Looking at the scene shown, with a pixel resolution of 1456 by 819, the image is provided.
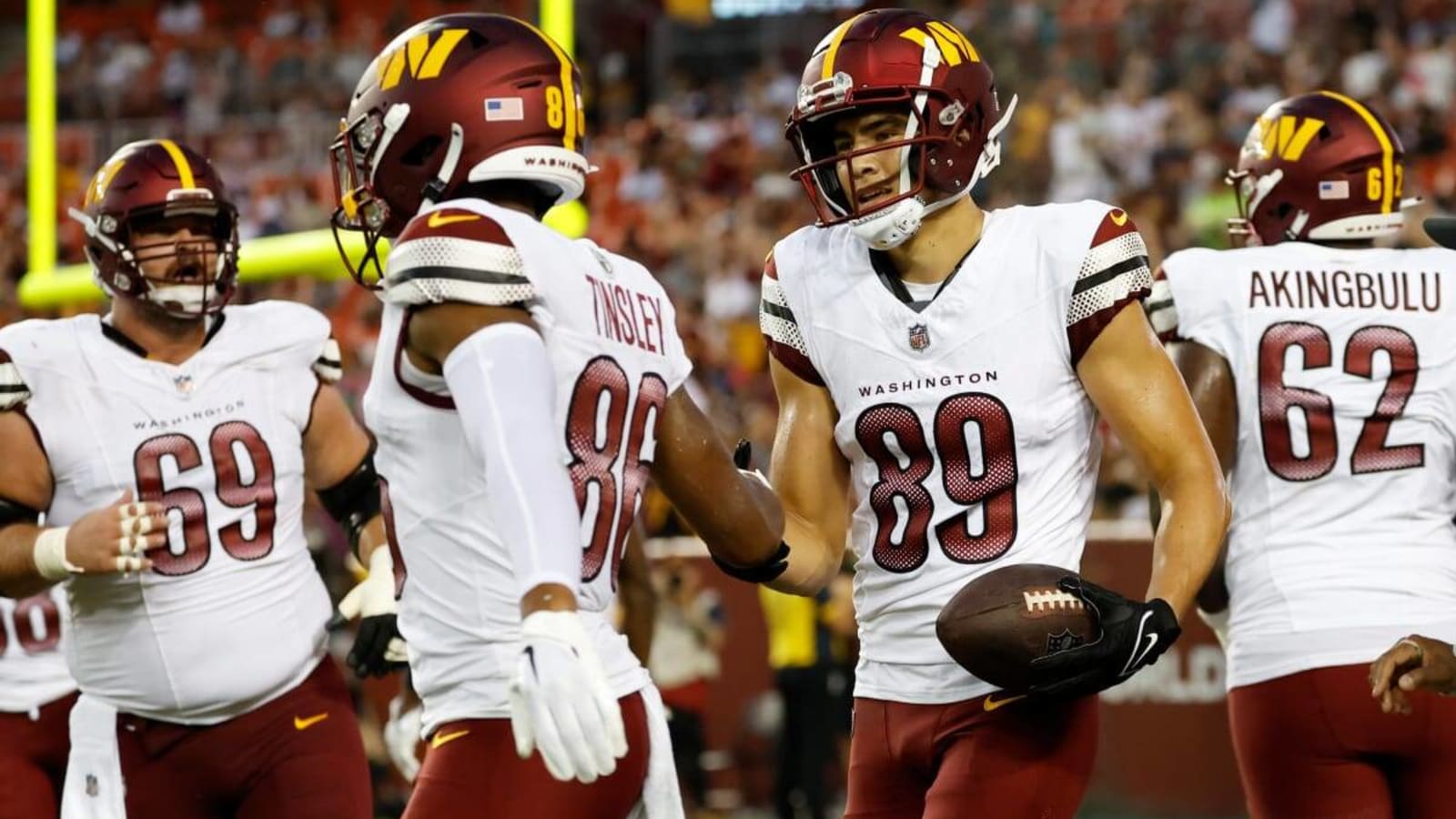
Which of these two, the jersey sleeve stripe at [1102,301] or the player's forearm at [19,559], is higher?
the jersey sleeve stripe at [1102,301]

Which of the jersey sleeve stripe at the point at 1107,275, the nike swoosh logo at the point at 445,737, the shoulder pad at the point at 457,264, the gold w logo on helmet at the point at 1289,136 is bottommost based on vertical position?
the nike swoosh logo at the point at 445,737

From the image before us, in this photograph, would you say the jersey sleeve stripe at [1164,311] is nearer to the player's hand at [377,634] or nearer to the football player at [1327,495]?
the football player at [1327,495]

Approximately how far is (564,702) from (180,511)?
6.41 feet

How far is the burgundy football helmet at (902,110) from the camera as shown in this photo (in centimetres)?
323

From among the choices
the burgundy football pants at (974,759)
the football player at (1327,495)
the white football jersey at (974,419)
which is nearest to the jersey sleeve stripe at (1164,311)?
the football player at (1327,495)

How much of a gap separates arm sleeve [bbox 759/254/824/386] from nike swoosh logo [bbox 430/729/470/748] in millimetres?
1035

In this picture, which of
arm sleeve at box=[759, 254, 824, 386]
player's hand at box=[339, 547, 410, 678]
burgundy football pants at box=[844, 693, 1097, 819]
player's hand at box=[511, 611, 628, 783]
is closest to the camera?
player's hand at box=[511, 611, 628, 783]

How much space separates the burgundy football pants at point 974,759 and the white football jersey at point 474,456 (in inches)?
24.1

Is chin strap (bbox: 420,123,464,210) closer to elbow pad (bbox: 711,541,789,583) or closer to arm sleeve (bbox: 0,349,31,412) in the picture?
elbow pad (bbox: 711,541,789,583)

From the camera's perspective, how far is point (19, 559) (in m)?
3.81

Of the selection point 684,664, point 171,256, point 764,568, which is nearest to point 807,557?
point 764,568

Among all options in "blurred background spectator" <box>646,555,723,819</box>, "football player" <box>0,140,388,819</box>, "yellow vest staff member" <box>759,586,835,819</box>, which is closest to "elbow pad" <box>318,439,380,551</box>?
"football player" <box>0,140,388,819</box>

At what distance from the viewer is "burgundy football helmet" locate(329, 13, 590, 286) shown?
2.72 m

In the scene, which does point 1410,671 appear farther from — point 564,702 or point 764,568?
point 564,702
